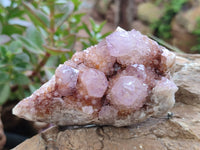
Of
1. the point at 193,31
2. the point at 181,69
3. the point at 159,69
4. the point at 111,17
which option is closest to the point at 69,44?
the point at 181,69

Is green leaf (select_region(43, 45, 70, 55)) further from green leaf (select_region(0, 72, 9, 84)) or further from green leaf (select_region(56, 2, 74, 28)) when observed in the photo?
green leaf (select_region(0, 72, 9, 84))

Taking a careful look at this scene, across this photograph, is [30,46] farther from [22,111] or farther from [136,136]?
[136,136]

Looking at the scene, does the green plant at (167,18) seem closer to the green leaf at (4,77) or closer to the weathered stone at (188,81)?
the weathered stone at (188,81)

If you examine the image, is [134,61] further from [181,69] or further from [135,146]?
[181,69]

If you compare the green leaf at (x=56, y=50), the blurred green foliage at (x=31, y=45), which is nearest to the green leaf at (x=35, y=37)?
the blurred green foliage at (x=31, y=45)

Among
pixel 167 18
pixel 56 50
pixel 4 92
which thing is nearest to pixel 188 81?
pixel 56 50
